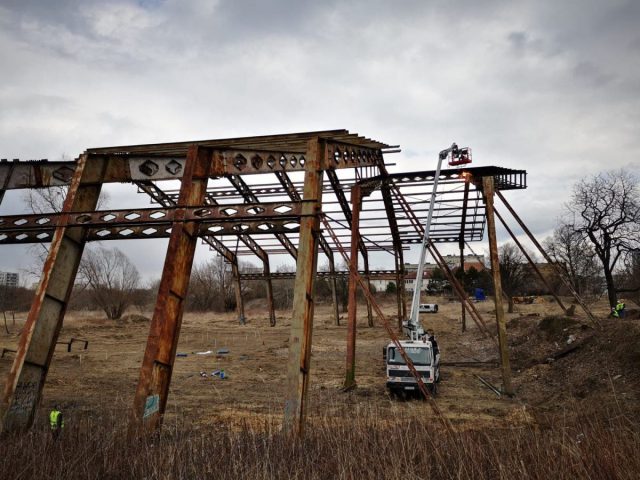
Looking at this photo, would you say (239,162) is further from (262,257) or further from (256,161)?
(262,257)

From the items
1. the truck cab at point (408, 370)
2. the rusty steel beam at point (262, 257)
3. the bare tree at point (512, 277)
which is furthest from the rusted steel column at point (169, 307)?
the bare tree at point (512, 277)

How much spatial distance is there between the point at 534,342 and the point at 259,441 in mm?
14534

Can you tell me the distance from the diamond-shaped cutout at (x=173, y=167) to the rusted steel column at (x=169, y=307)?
1.75 ft

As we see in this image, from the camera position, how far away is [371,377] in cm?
1562

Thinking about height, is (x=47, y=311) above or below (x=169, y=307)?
below

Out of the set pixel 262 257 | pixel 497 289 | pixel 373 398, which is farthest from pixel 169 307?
pixel 262 257

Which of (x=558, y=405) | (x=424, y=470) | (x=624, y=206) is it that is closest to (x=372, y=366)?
(x=558, y=405)

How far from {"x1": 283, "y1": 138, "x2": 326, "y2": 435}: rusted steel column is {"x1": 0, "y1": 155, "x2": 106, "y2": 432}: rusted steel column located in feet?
15.2

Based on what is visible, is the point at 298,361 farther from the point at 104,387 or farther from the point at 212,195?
the point at 212,195

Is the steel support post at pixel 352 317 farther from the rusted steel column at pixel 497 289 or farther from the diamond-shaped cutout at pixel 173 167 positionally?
the diamond-shaped cutout at pixel 173 167

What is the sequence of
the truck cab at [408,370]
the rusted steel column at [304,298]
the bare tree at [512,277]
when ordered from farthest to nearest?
1. the bare tree at [512,277]
2. the truck cab at [408,370]
3. the rusted steel column at [304,298]

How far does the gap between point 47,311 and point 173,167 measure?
362cm

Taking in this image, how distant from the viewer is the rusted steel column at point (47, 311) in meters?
7.48

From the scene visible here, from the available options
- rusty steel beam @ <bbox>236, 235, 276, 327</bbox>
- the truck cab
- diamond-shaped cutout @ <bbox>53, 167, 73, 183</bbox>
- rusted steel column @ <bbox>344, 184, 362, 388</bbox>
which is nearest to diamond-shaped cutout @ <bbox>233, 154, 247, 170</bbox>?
diamond-shaped cutout @ <bbox>53, 167, 73, 183</bbox>
